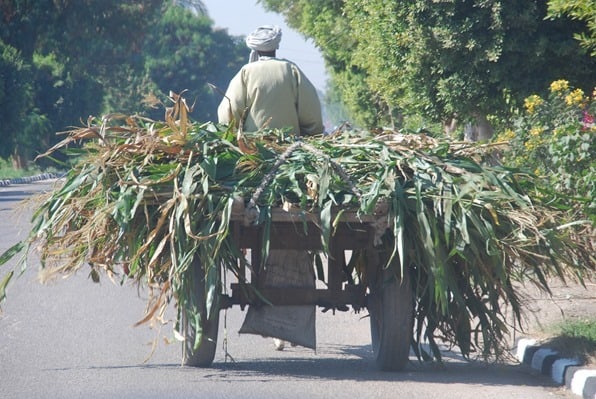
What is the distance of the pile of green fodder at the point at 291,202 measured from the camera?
6289 mm

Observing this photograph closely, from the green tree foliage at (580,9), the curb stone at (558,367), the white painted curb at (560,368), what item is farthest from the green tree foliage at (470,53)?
the white painted curb at (560,368)

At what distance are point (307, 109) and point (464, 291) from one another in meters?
1.91

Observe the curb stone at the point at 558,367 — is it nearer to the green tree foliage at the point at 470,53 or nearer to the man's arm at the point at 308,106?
the man's arm at the point at 308,106

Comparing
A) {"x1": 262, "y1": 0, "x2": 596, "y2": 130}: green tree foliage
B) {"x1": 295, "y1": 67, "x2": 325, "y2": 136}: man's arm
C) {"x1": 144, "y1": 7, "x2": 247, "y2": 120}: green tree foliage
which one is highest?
{"x1": 144, "y1": 7, "x2": 247, "y2": 120}: green tree foliage

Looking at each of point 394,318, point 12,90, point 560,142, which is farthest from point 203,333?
point 12,90

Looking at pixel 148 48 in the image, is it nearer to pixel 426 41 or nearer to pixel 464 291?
pixel 426 41

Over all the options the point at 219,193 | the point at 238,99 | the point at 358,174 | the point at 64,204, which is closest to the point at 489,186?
the point at 358,174

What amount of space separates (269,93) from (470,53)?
22.9 feet

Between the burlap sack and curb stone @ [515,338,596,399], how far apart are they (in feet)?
5.34

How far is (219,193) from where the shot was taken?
6.43 meters

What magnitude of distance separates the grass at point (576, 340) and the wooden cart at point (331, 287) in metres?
1.25

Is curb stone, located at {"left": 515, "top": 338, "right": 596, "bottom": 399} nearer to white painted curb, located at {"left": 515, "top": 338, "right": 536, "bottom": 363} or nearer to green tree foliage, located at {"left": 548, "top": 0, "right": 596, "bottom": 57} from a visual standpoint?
white painted curb, located at {"left": 515, "top": 338, "right": 536, "bottom": 363}

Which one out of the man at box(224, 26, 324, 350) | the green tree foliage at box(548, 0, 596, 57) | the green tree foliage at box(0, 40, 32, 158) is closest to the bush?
the green tree foliage at box(548, 0, 596, 57)

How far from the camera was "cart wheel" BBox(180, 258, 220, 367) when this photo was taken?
21.3 feet
